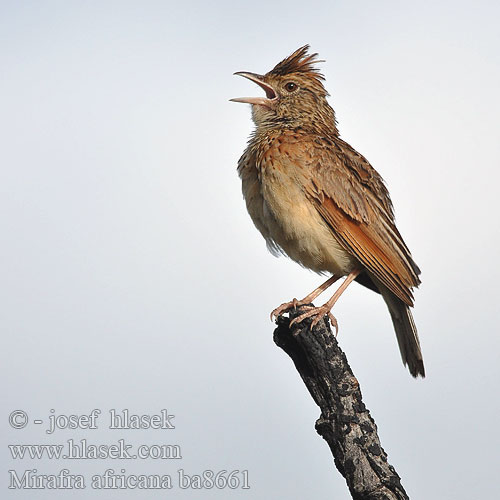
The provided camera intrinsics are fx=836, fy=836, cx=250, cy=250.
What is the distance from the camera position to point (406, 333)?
24.7 feet

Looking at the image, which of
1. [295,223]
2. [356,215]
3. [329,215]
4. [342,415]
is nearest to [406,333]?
[356,215]

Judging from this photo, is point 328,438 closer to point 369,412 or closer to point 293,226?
point 369,412

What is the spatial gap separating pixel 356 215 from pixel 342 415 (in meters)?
2.33

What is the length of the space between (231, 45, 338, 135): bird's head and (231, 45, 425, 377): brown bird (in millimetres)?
274

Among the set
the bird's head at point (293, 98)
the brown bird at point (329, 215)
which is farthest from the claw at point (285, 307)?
the bird's head at point (293, 98)

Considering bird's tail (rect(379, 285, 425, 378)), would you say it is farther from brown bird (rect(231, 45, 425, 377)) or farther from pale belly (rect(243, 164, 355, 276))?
pale belly (rect(243, 164, 355, 276))

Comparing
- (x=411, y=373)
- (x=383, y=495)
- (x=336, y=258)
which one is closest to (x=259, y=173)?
(x=336, y=258)

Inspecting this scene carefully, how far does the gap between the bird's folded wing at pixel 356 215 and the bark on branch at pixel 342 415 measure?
1.30m

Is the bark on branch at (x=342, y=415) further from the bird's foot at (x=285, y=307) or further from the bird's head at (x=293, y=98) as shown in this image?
the bird's head at (x=293, y=98)

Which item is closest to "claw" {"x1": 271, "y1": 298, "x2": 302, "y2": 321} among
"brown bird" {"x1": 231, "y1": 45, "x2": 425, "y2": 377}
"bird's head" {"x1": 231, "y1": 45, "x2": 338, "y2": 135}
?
"brown bird" {"x1": 231, "y1": 45, "x2": 425, "y2": 377}

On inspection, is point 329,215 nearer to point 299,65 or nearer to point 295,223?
point 295,223

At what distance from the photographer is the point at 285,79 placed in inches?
338

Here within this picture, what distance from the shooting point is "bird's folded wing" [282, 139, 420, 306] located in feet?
24.0

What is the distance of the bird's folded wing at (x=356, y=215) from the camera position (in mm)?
7324
